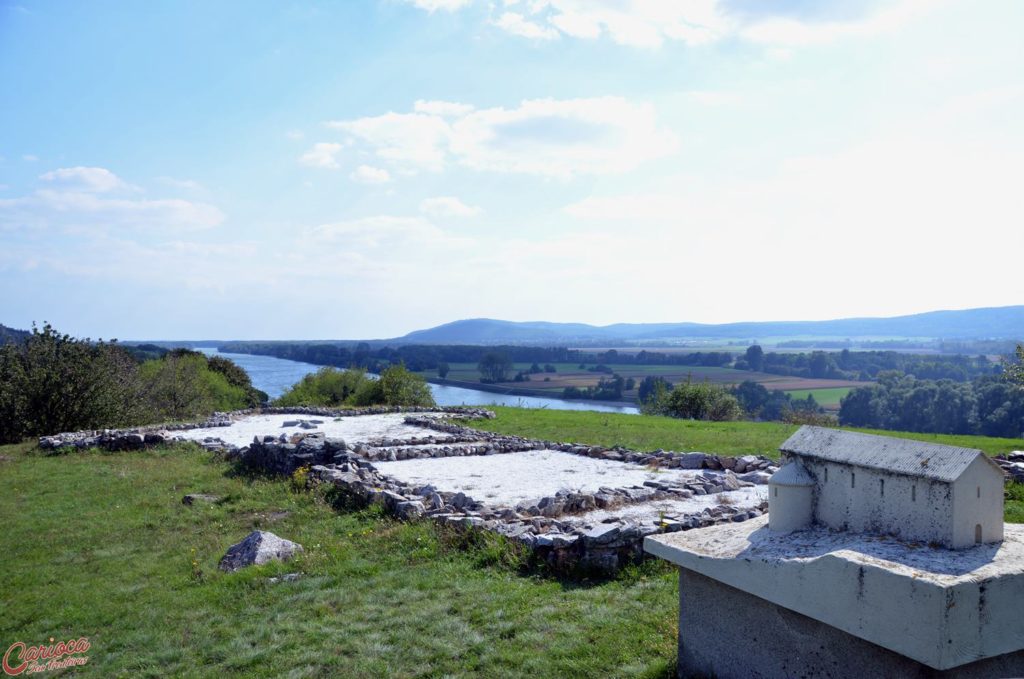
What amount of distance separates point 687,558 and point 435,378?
253 feet

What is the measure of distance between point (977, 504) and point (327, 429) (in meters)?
20.8

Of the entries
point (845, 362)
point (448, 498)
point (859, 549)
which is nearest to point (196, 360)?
point (448, 498)

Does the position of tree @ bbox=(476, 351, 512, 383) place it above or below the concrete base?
below

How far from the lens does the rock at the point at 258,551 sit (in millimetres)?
8844

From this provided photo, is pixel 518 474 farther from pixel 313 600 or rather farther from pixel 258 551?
pixel 313 600

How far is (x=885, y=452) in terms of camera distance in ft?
13.7

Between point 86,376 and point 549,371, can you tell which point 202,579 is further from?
point 549,371

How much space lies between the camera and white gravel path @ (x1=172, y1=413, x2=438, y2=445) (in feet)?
69.3

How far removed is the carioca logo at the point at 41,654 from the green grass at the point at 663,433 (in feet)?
45.0

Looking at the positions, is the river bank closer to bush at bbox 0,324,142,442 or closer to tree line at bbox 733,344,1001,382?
tree line at bbox 733,344,1001,382

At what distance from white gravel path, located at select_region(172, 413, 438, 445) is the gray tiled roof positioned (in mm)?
16228

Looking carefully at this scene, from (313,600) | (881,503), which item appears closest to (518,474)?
(313,600)

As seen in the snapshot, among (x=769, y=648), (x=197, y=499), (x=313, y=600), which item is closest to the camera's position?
(x=769, y=648)

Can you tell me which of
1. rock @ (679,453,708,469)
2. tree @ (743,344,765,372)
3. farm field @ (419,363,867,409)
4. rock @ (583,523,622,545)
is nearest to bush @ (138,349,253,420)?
farm field @ (419,363,867,409)
